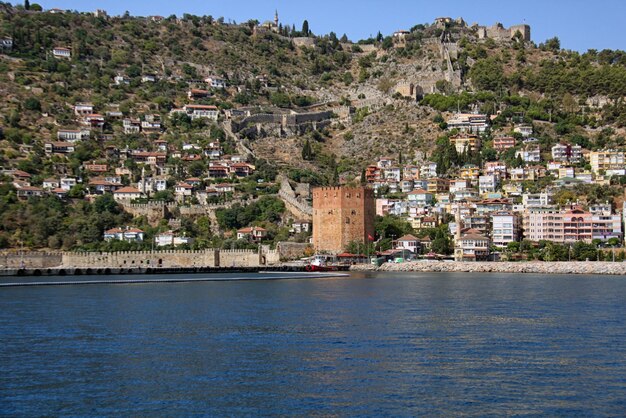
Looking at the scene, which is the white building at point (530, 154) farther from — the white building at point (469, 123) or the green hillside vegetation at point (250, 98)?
the white building at point (469, 123)

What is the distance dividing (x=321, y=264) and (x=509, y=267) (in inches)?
377

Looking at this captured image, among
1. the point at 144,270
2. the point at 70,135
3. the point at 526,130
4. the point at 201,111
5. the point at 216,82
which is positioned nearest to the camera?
the point at 144,270

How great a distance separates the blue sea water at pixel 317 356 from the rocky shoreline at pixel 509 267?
16696 mm

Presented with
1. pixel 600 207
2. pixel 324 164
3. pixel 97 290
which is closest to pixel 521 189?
pixel 600 207

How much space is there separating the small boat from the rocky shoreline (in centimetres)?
113

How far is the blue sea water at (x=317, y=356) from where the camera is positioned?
1486 cm

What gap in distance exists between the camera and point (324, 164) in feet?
229

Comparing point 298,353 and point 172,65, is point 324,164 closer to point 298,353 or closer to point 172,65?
point 172,65

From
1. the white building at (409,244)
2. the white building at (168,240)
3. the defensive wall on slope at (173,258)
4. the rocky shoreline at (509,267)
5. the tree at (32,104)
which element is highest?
the tree at (32,104)

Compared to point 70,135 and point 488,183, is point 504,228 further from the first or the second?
point 70,135

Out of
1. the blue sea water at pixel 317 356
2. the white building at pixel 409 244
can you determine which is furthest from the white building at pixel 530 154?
the blue sea water at pixel 317 356

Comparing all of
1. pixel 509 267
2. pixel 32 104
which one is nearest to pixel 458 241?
pixel 509 267

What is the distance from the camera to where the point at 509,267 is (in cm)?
4925

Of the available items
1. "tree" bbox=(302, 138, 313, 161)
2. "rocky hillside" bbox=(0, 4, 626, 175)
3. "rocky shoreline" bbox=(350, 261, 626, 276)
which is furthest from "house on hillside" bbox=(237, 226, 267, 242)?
"tree" bbox=(302, 138, 313, 161)
